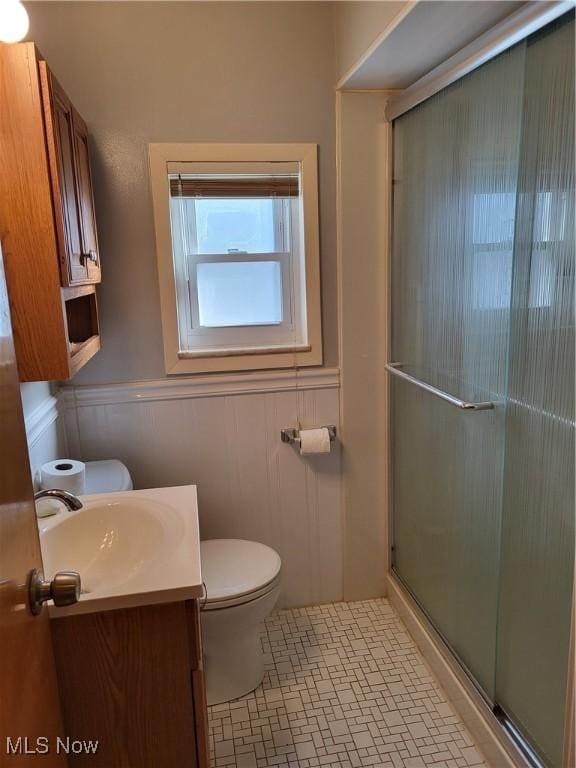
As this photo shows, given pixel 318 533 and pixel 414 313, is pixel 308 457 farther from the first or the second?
pixel 414 313

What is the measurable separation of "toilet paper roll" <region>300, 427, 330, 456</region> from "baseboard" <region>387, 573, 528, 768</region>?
67 cm

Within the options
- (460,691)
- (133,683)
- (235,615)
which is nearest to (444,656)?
(460,691)

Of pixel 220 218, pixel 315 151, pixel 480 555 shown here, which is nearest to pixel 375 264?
pixel 315 151

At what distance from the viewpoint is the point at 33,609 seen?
3.12 ft

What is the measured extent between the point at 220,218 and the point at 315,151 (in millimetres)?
428

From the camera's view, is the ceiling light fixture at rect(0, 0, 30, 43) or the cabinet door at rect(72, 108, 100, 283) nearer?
the ceiling light fixture at rect(0, 0, 30, 43)

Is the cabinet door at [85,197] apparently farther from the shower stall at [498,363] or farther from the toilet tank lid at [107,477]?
the shower stall at [498,363]

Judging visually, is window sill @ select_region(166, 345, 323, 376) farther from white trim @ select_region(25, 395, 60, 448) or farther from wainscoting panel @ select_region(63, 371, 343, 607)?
white trim @ select_region(25, 395, 60, 448)

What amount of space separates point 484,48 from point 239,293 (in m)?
1.17

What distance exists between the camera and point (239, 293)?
2266 millimetres

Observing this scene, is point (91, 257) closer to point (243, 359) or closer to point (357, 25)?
point (243, 359)

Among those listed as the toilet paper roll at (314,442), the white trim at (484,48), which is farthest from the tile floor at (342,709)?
the white trim at (484,48)

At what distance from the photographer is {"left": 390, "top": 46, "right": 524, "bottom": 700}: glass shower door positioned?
59.1 inches

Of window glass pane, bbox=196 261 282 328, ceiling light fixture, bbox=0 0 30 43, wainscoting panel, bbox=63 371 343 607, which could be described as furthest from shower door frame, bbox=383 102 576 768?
ceiling light fixture, bbox=0 0 30 43
